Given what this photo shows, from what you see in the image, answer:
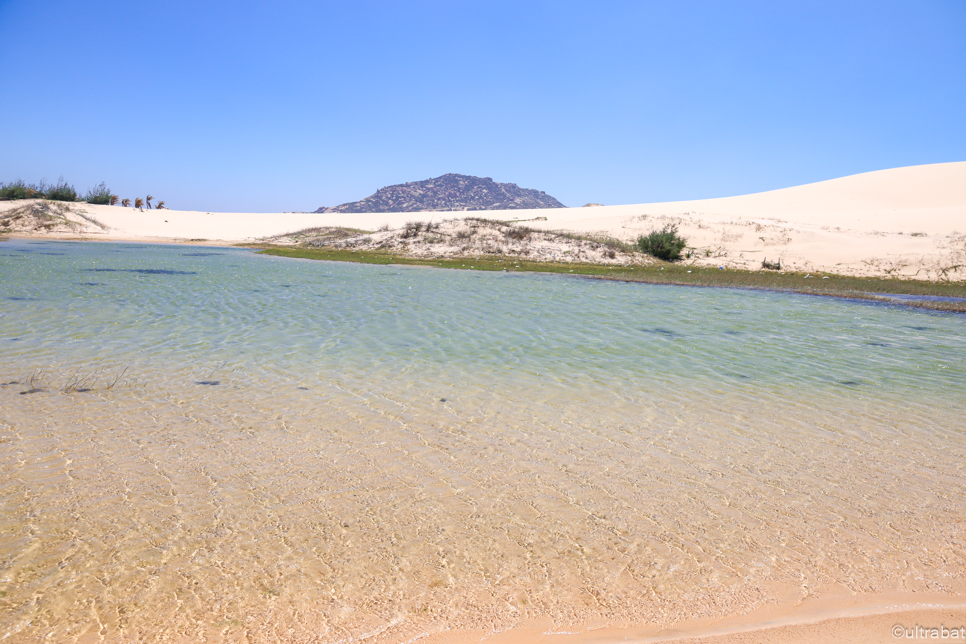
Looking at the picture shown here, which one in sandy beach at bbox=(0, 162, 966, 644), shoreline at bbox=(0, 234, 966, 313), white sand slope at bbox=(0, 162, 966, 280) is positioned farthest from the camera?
white sand slope at bbox=(0, 162, 966, 280)

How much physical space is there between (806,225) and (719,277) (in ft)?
66.6

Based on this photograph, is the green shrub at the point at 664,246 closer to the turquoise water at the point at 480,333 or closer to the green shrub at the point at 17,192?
the turquoise water at the point at 480,333

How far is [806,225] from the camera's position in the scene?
130 feet

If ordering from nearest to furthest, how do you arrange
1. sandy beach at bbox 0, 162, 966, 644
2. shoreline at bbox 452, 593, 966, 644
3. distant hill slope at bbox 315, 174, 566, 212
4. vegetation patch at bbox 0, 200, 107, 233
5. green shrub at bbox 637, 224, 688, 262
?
shoreline at bbox 452, 593, 966, 644, sandy beach at bbox 0, 162, 966, 644, green shrub at bbox 637, 224, 688, 262, vegetation patch at bbox 0, 200, 107, 233, distant hill slope at bbox 315, 174, 566, 212

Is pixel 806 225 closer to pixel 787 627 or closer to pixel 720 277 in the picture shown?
pixel 720 277

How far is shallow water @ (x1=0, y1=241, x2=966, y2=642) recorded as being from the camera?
130 inches

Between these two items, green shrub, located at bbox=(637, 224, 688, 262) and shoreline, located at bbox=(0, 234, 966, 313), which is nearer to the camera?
shoreline, located at bbox=(0, 234, 966, 313)

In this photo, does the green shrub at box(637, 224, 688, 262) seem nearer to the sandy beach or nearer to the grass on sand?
the grass on sand

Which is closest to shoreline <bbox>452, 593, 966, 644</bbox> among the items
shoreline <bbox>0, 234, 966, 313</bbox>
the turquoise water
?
the turquoise water

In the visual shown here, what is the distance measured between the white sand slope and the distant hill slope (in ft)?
275

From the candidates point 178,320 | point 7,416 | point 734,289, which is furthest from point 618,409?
point 734,289

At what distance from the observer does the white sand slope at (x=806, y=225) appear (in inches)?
1125

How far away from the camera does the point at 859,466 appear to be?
17.4 feet

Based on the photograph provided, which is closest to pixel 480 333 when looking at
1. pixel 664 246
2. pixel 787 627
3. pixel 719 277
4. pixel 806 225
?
pixel 787 627
